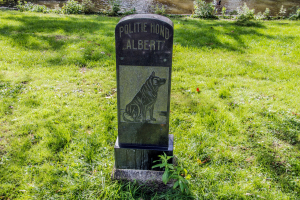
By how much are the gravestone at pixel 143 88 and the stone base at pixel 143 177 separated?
0.18ft

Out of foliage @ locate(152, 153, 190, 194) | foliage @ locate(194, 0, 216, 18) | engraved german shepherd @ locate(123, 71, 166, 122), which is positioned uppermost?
foliage @ locate(194, 0, 216, 18)

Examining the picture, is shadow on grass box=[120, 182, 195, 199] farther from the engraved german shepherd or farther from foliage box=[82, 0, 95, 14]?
foliage box=[82, 0, 95, 14]

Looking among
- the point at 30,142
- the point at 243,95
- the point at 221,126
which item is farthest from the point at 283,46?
the point at 30,142

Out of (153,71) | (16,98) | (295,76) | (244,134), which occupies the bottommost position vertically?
(244,134)

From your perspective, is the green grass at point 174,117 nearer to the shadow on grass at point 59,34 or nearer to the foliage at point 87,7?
the shadow on grass at point 59,34

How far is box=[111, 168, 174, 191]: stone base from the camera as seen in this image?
2803 millimetres

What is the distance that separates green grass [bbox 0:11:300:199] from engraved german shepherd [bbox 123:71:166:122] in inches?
31.1

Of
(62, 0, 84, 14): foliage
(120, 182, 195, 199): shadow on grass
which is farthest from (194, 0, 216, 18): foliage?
(120, 182, 195, 199): shadow on grass

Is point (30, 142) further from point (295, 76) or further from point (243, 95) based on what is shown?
point (295, 76)

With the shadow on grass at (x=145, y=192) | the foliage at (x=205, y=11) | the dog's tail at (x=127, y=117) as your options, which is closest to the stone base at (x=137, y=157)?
the shadow on grass at (x=145, y=192)

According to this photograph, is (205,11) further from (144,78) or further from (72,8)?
(144,78)

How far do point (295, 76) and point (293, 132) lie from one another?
2263 millimetres

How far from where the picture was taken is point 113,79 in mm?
5246

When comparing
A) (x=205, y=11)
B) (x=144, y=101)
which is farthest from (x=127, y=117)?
(x=205, y=11)
